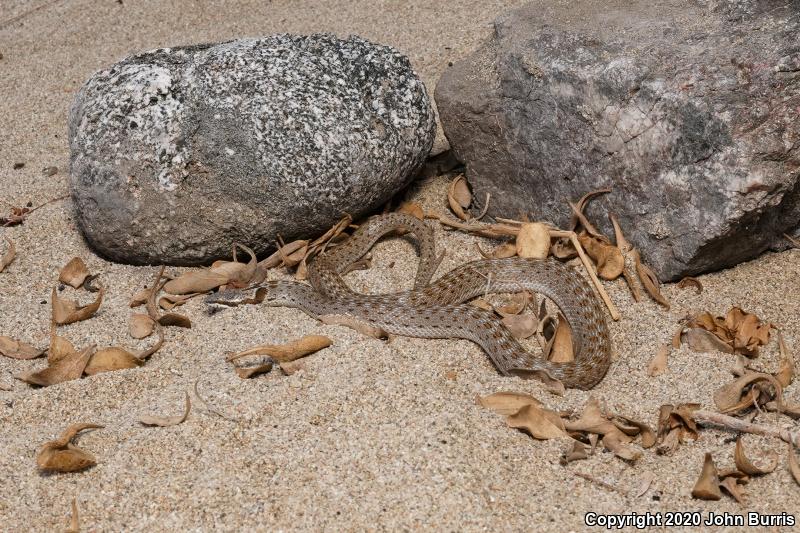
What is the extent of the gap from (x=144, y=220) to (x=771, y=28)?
360 cm

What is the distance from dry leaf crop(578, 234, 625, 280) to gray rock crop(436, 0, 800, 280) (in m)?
0.10

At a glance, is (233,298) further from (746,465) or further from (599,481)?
(746,465)

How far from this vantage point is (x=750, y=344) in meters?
4.35

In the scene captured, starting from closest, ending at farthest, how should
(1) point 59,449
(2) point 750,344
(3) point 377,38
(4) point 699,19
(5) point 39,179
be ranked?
1. (1) point 59,449
2. (2) point 750,344
3. (4) point 699,19
4. (5) point 39,179
5. (3) point 377,38

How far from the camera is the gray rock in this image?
172 inches

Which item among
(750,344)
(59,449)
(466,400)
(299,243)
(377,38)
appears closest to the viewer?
(59,449)

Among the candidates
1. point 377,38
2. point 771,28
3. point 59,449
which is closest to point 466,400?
point 59,449

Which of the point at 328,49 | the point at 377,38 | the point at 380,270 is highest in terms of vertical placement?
the point at 328,49

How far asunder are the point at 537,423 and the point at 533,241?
158 centimetres

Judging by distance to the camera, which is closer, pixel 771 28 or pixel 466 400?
pixel 466 400

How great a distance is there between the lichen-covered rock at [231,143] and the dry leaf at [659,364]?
189 cm

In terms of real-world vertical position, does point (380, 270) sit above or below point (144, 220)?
below

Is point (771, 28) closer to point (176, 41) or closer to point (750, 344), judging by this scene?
point (750, 344)

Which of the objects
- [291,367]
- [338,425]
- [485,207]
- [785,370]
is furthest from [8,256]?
[785,370]
